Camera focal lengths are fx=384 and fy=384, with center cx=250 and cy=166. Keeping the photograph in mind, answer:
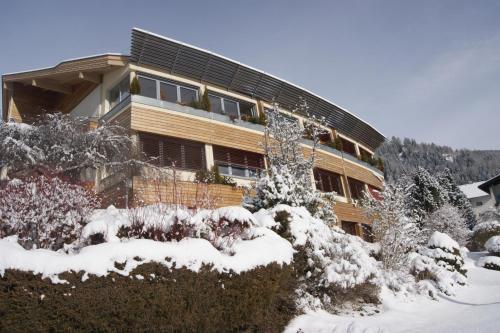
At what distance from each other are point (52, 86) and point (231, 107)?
947 centimetres

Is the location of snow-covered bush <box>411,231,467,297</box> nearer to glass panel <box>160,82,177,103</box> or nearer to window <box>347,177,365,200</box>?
window <box>347,177,365,200</box>

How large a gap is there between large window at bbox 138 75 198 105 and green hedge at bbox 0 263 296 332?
1290 cm

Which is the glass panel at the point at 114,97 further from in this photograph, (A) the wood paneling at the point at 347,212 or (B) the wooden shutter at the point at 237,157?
(A) the wood paneling at the point at 347,212

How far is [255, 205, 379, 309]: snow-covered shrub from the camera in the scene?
336 inches

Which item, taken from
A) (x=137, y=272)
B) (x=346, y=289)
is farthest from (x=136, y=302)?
(x=346, y=289)

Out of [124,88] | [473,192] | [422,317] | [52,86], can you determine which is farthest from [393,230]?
[473,192]

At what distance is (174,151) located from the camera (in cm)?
1705

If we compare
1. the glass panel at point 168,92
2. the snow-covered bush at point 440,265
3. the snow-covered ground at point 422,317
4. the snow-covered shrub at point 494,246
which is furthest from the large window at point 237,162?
the snow-covered shrub at point 494,246

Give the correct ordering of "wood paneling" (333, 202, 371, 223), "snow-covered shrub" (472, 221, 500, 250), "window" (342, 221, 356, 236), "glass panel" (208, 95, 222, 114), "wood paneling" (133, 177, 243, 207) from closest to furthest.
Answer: "wood paneling" (133, 177, 243, 207) → "glass panel" (208, 95, 222, 114) → "wood paneling" (333, 202, 371, 223) → "window" (342, 221, 356, 236) → "snow-covered shrub" (472, 221, 500, 250)

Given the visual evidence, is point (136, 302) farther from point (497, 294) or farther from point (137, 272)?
point (497, 294)

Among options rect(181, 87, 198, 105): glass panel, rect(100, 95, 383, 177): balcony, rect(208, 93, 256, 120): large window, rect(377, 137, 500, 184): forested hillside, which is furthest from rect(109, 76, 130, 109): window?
rect(377, 137, 500, 184): forested hillside

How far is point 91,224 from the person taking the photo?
22.5 feet

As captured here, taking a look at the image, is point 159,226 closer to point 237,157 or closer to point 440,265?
point 440,265

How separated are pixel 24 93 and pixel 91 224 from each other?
17844 mm
